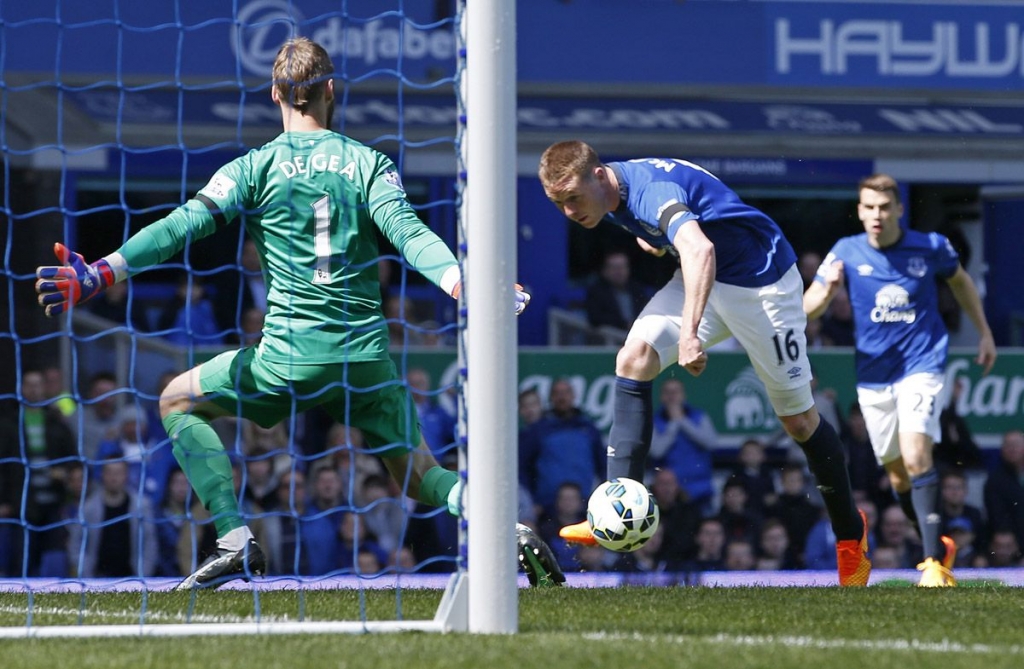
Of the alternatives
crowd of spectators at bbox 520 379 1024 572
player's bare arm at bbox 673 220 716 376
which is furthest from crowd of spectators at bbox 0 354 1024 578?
player's bare arm at bbox 673 220 716 376

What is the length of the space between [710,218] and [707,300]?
385 mm

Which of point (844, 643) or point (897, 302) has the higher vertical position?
point (897, 302)

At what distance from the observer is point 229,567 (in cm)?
546

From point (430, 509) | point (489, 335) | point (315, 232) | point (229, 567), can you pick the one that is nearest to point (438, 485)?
point (229, 567)

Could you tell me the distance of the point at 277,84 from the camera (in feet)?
17.7

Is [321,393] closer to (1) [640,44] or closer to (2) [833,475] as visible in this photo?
(2) [833,475]

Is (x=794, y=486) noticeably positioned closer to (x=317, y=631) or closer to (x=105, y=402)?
(x=105, y=402)

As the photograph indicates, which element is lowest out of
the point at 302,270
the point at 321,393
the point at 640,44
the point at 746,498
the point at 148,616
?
the point at 746,498

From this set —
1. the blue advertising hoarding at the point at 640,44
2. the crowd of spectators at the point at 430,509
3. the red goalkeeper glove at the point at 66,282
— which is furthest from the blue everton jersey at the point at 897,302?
the blue advertising hoarding at the point at 640,44

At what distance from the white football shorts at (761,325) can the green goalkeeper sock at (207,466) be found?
1700mm

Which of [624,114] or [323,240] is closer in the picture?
[323,240]

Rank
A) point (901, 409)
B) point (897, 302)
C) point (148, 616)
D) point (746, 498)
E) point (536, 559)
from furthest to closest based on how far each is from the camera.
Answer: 1. point (746, 498)
2. point (897, 302)
3. point (901, 409)
4. point (536, 559)
5. point (148, 616)

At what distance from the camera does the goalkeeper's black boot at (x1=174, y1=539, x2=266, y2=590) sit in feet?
17.8

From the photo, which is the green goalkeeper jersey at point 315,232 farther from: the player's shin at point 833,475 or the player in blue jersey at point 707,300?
the player's shin at point 833,475
